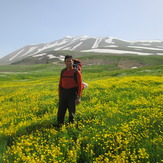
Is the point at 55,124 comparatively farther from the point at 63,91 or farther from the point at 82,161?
the point at 82,161

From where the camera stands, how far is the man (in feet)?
22.0

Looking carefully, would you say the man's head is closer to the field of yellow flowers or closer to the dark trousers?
the dark trousers

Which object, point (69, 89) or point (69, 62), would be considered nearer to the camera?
point (69, 62)

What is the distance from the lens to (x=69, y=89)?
699 centimetres

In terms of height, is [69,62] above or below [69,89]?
above

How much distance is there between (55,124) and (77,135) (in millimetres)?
1729

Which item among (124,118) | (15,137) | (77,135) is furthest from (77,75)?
(15,137)

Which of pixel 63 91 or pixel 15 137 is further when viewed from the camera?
pixel 63 91

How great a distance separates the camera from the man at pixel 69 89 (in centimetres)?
671

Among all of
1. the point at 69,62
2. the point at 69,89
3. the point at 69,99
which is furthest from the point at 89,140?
the point at 69,62

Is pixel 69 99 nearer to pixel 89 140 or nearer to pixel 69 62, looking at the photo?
pixel 69 62

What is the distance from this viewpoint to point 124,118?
7.23 meters

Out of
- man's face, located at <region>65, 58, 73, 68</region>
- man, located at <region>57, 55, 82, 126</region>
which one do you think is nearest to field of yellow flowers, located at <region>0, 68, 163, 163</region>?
man, located at <region>57, 55, 82, 126</region>

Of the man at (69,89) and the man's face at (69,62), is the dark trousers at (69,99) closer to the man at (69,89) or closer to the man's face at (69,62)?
the man at (69,89)
